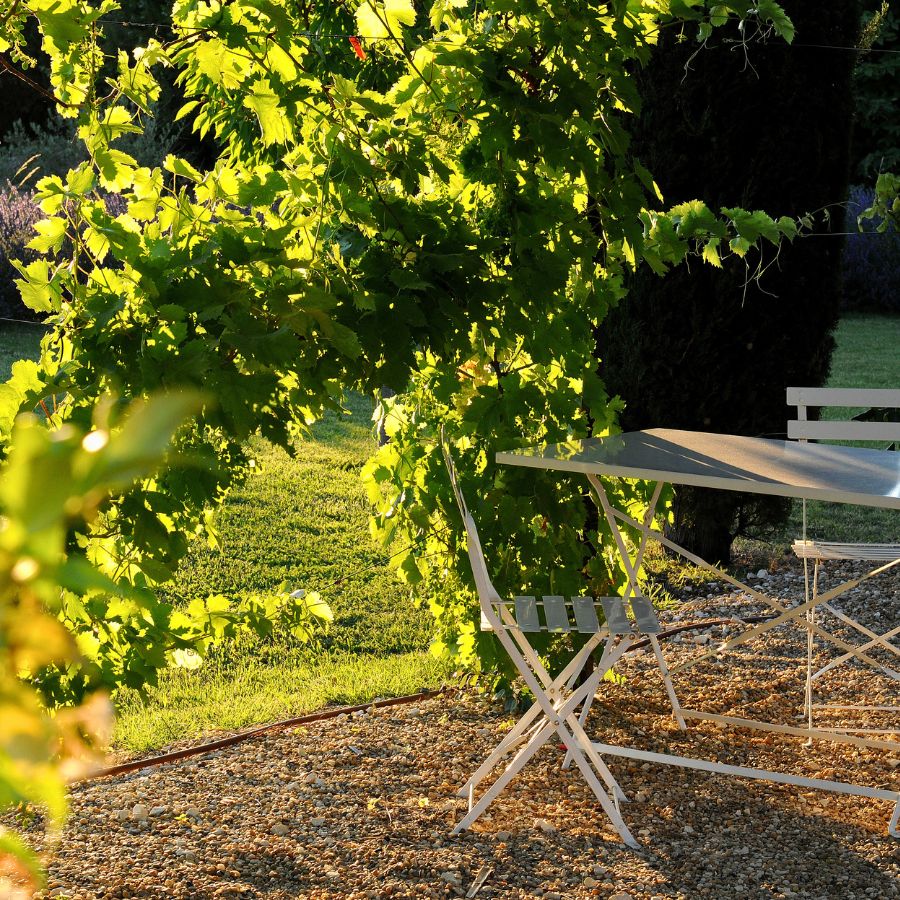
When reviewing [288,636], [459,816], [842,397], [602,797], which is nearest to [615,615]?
[602,797]

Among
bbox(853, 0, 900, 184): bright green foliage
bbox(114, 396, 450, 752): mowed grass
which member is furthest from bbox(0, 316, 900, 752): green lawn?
bbox(853, 0, 900, 184): bright green foliage

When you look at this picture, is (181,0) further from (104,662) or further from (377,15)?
(104,662)

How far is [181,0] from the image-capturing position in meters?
3.02

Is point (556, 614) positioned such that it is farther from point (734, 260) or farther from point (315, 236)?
point (734, 260)

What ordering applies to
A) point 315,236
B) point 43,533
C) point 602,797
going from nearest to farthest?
point 43,533 < point 315,236 < point 602,797

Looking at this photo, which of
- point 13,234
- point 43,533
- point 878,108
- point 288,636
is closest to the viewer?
point 43,533

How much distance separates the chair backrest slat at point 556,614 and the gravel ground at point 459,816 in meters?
0.51

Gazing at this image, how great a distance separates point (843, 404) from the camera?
4.11 meters

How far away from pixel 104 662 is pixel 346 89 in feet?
4.31

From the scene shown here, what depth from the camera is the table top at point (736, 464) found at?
9.59 feet

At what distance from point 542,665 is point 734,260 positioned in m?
3.20

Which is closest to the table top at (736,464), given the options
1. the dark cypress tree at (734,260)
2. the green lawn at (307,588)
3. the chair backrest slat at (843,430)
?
the chair backrest slat at (843,430)

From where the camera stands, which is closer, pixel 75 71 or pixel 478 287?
pixel 75 71

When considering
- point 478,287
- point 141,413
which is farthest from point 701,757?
point 141,413
